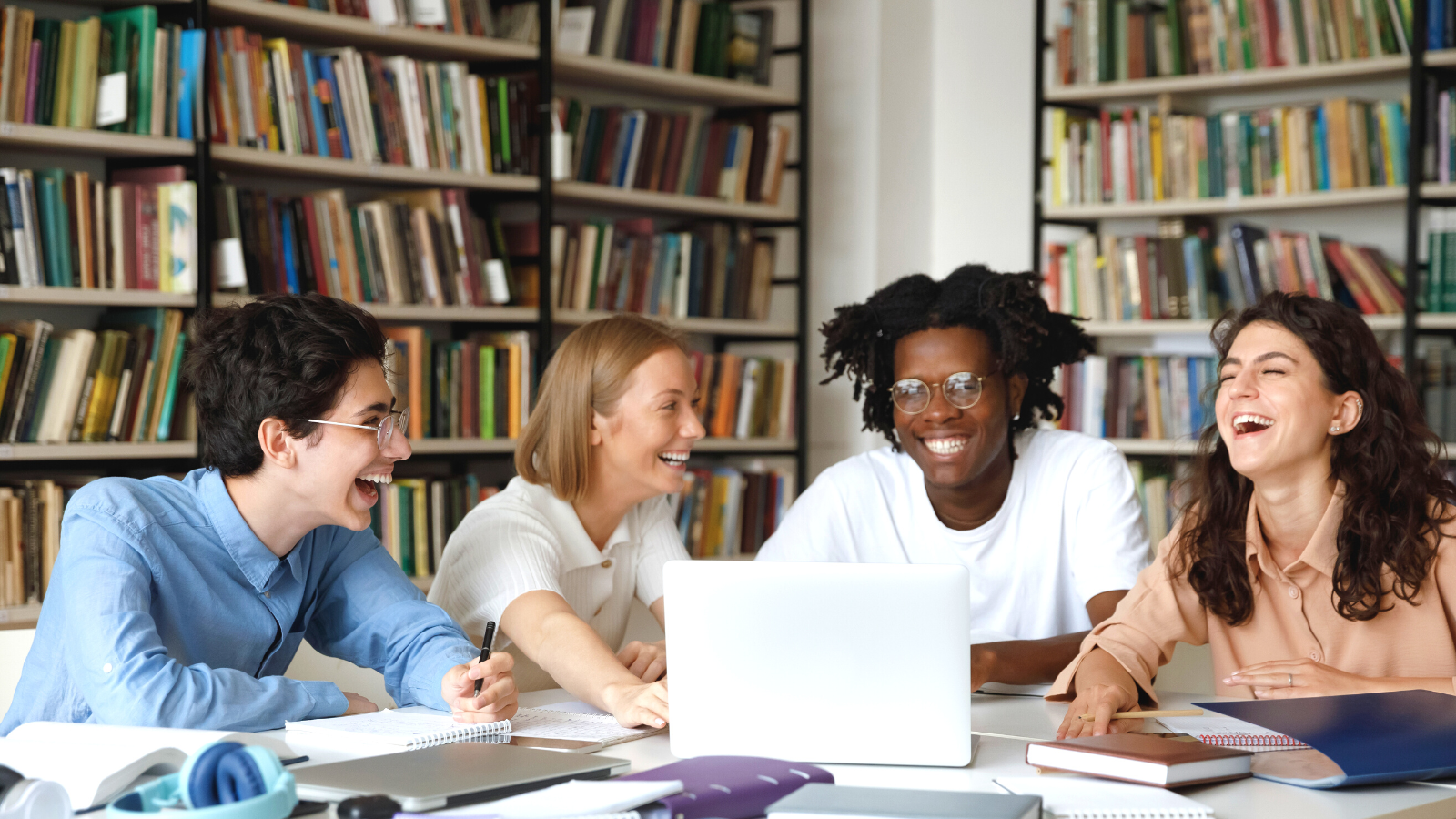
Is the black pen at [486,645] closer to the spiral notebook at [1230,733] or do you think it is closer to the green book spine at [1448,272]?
the spiral notebook at [1230,733]

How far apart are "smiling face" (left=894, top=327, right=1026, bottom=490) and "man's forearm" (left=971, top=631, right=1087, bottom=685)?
44 centimetres

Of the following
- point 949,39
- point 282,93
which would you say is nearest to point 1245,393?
point 282,93

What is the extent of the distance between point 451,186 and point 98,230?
→ 0.92 m

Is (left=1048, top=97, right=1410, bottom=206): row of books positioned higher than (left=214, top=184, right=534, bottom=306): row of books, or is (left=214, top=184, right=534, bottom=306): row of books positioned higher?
(left=1048, top=97, right=1410, bottom=206): row of books

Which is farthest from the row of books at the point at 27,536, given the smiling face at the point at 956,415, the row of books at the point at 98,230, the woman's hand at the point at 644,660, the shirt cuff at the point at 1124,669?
the shirt cuff at the point at 1124,669

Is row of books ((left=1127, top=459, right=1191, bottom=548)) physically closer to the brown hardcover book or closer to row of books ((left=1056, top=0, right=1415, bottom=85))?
row of books ((left=1056, top=0, right=1415, bottom=85))

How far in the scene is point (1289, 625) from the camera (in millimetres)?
1870

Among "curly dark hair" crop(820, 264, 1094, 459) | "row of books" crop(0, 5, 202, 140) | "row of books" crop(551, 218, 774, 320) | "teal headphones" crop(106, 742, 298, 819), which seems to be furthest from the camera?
"row of books" crop(551, 218, 774, 320)

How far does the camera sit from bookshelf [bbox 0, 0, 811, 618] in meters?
2.91

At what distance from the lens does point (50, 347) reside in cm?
285

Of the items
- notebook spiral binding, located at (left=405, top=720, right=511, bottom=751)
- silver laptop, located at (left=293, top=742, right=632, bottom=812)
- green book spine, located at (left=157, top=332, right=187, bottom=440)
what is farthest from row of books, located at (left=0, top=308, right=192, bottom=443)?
silver laptop, located at (left=293, top=742, right=632, bottom=812)

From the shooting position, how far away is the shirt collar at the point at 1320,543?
1.81 meters

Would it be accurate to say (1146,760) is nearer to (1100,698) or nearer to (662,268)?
(1100,698)

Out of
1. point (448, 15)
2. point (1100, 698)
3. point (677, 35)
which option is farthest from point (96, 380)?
point (1100, 698)
